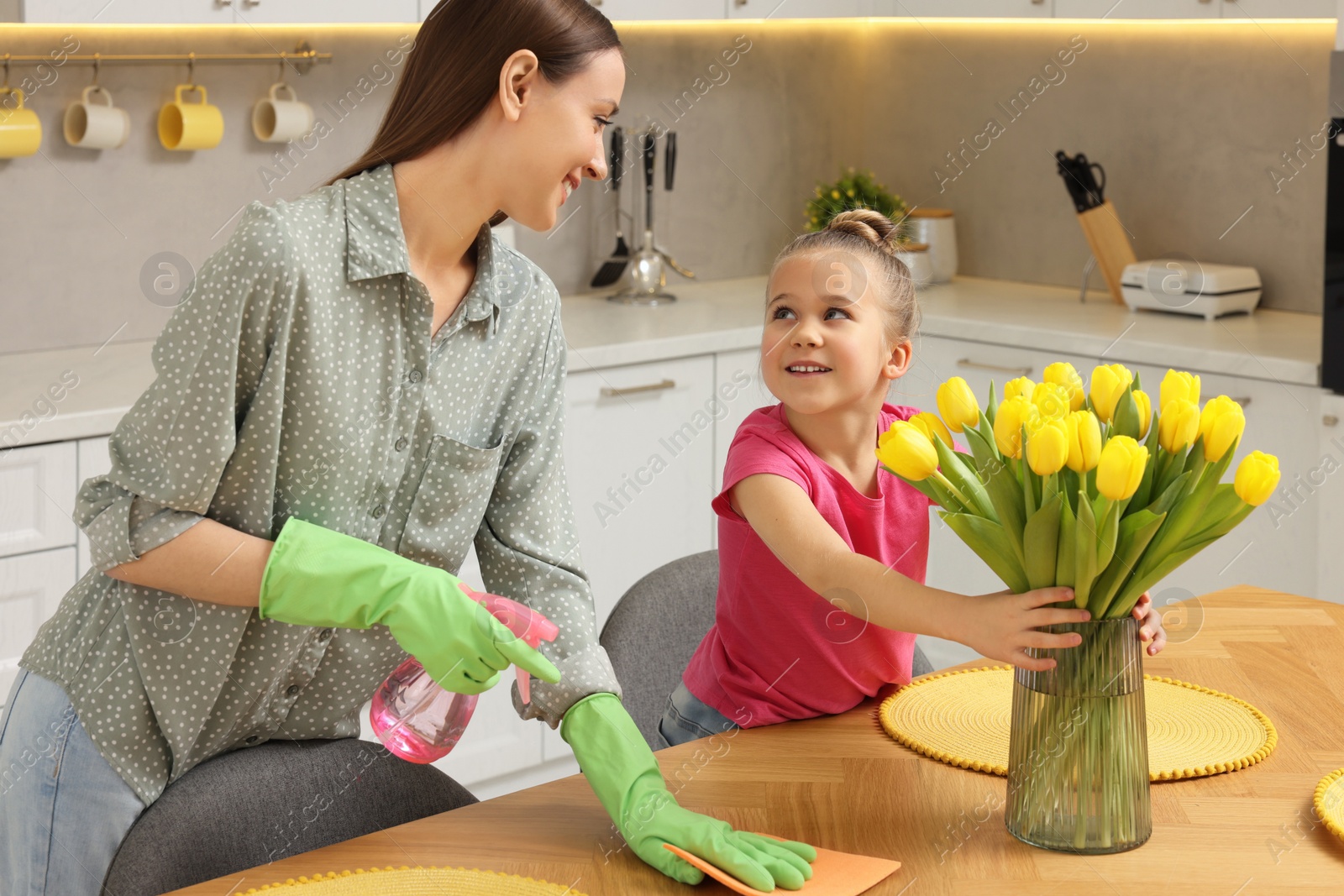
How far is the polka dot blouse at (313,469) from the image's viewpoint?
114cm

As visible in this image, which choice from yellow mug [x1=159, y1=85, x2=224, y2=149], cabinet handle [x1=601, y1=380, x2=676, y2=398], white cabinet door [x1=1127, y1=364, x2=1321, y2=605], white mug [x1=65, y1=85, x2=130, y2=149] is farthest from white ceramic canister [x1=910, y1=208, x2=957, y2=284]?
white mug [x1=65, y1=85, x2=130, y2=149]

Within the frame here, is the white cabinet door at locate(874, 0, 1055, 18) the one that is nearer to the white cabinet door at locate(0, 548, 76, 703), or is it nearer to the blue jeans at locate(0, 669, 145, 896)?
the white cabinet door at locate(0, 548, 76, 703)

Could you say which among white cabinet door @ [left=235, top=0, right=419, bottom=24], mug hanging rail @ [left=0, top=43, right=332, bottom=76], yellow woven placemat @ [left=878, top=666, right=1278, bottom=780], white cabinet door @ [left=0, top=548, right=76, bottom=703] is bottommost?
white cabinet door @ [left=0, top=548, right=76, bottom=703]

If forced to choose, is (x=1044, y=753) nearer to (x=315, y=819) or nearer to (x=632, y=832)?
(x=632, y=832)

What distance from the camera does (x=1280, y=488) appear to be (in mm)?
2670

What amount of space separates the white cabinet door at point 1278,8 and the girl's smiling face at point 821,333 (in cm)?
176

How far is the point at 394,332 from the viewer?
1.24m

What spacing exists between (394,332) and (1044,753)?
625mm

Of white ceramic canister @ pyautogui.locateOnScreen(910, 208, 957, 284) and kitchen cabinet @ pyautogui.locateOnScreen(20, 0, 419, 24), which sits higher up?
kitchen cabinet @ pyautogui.locateOnScreen(20, 0, 419, 24)

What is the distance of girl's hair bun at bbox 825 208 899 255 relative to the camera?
147cm

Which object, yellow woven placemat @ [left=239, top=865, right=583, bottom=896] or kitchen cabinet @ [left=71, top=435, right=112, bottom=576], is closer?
yellow woven placemat @ [left=239, top=865, right=583, bottom=896]

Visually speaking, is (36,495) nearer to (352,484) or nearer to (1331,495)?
(352,484)

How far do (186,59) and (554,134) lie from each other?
67.7 inches

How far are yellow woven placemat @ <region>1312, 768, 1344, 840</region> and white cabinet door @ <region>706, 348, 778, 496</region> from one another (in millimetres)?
1798
